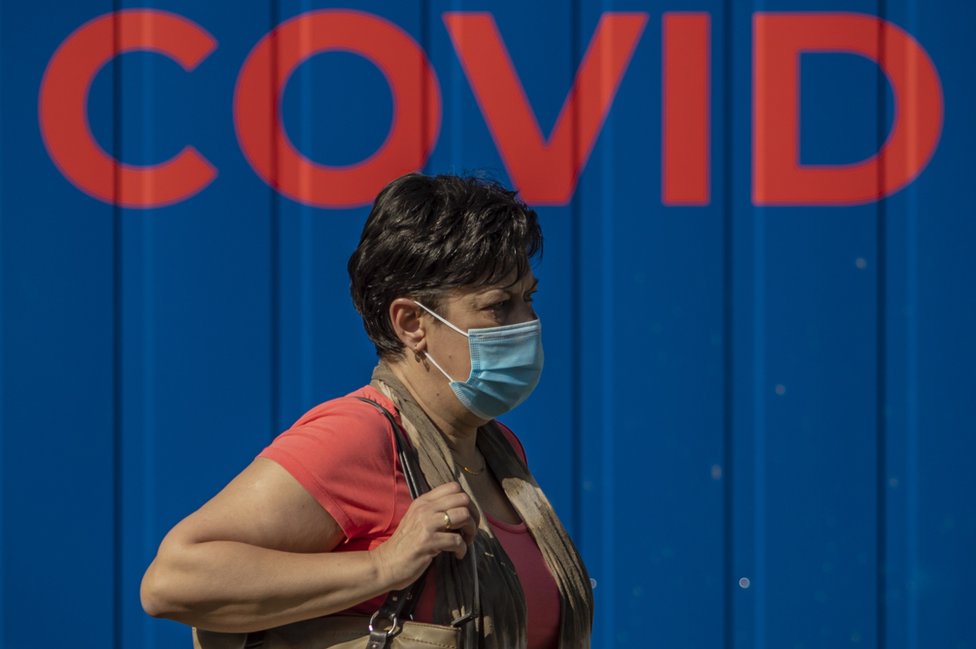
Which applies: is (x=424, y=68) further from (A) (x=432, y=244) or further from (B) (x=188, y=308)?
(A) (x=432, y=244)

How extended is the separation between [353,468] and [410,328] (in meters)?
0.28

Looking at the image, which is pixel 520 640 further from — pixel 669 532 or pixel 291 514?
pixel 669 532

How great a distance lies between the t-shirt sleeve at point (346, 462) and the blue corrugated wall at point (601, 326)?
1039 mm

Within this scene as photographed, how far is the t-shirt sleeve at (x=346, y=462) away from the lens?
1.45 metres

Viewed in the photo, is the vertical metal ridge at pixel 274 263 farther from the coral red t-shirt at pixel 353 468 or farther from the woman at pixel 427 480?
the coral red t-shirt at pixel 353 468

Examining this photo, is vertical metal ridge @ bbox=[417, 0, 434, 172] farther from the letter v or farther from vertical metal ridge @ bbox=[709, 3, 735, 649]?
vertical metal ridge @ bbox=[709, 3, 735, 649]

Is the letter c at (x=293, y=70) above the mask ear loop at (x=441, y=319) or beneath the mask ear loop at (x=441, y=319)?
above

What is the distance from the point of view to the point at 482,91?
8.43 feet

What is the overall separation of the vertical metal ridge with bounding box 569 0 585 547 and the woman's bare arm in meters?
1.13

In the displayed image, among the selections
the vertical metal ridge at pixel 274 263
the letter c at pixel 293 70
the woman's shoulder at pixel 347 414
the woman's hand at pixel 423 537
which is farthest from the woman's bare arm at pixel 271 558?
the letter c at pixel 293 70

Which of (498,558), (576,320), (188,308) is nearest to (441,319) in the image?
(498,558)

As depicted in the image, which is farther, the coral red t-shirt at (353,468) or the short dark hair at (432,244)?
the short dark hair at (432,244)

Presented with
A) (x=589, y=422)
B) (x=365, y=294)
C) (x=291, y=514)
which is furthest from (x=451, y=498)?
(x=589, y=422)

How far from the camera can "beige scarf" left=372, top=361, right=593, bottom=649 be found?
1.52 m
